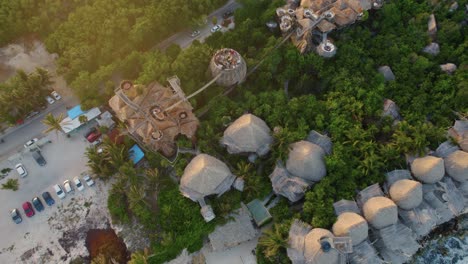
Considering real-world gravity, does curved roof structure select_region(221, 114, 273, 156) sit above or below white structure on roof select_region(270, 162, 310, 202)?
above

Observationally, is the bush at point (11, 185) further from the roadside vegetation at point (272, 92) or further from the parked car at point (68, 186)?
the roadside vegetation at point (272, 92)

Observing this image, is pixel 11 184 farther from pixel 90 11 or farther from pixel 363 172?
pixel 363 172

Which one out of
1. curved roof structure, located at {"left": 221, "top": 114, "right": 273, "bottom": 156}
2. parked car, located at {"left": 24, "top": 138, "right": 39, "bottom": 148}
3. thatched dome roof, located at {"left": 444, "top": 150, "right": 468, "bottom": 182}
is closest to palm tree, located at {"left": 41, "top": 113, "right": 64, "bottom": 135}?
parked car, located at {"left": 24, "top": 138, "right": 39, "bottom": 148}

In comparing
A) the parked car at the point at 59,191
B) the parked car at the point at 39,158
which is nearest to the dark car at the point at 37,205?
the parked car at the point at 59,191

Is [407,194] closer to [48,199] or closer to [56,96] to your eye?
[48,199]

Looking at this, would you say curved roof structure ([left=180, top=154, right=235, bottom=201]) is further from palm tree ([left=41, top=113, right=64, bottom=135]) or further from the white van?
palm tree ([left=41, top=113, right=64, bottom=135])

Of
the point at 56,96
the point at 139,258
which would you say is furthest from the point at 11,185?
the point at 139,258
